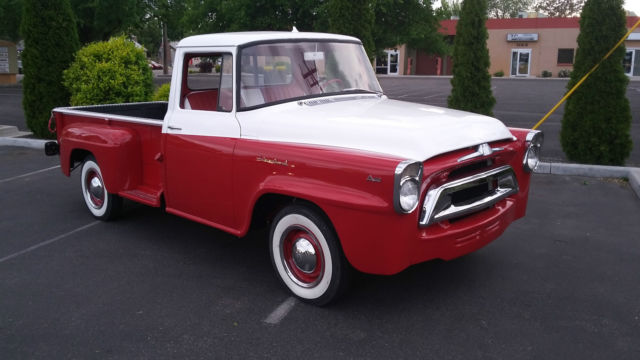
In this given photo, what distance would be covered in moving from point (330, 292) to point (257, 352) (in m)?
0.72

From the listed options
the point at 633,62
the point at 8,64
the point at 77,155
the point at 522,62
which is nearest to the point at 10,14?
the point at 8,64

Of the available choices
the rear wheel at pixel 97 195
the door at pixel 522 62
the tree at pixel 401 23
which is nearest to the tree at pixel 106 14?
the tree at pixel 401 23

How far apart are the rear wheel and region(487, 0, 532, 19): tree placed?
79.2 metres

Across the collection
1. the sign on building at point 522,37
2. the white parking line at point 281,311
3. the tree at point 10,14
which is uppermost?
the sign on building at point 522,37

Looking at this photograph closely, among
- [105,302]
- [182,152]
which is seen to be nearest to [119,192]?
[182,152]

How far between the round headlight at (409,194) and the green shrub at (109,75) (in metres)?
8.46

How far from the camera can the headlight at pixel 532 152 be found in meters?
4.39

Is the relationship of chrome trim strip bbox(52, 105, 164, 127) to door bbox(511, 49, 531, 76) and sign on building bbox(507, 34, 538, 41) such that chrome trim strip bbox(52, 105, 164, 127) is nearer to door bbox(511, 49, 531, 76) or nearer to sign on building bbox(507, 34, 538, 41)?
door bbox(511, 49, 531, 76)

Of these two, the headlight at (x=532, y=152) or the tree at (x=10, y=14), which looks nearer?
the headlight at (x=532, y=152)

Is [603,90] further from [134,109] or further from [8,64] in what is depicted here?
[8,64]

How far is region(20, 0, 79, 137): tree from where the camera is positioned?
441 inches

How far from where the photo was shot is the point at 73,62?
11297mm

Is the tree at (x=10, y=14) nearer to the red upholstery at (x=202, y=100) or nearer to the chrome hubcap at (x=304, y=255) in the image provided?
the red upholstery at (x=202, y=100)

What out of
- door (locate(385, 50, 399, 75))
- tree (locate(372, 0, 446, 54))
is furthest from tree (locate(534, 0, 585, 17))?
tree (locate(372, 0, 446, 54))
